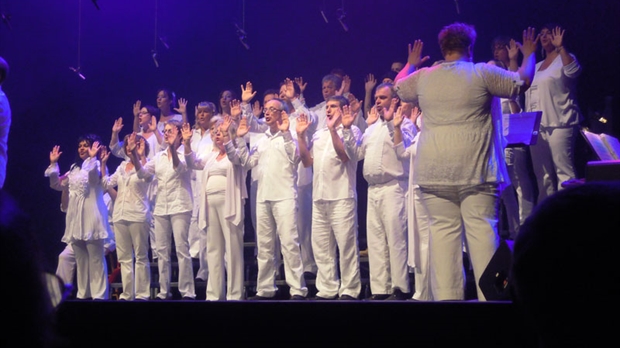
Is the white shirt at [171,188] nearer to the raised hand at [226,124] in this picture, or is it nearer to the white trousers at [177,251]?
the white trousers at [177,251]

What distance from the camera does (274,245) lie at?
Answer: 661 centimetres

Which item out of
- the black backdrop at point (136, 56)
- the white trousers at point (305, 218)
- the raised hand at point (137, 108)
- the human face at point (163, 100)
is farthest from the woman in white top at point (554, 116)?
the raised hand at point (137, 108)

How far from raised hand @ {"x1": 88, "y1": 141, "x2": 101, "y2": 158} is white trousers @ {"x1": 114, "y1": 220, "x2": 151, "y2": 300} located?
76 centimetres

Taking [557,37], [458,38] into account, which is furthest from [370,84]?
[458,38]

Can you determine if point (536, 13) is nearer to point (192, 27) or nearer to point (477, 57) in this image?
point (477, 57)

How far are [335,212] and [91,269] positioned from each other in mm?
2805

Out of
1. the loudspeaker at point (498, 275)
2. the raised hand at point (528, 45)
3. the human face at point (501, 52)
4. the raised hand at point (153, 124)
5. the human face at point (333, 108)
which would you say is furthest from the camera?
the raised hand at point (153, 124)

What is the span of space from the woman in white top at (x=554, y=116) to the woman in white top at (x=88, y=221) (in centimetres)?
437

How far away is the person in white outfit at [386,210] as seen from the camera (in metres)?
6.07

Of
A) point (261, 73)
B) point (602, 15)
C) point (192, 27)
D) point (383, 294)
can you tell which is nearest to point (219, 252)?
point (383, 294)

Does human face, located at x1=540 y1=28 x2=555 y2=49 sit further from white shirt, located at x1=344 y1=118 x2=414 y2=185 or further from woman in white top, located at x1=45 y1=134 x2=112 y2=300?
woman in white top, located at x1=45 y1=134 x2=112 y2=300

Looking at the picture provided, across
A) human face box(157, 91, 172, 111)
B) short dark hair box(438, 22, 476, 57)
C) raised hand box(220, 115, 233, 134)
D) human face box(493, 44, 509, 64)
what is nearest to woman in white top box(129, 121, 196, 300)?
raised hand box(220, 115, 233, 134)

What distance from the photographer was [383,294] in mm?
6105

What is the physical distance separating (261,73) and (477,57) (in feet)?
8.78
